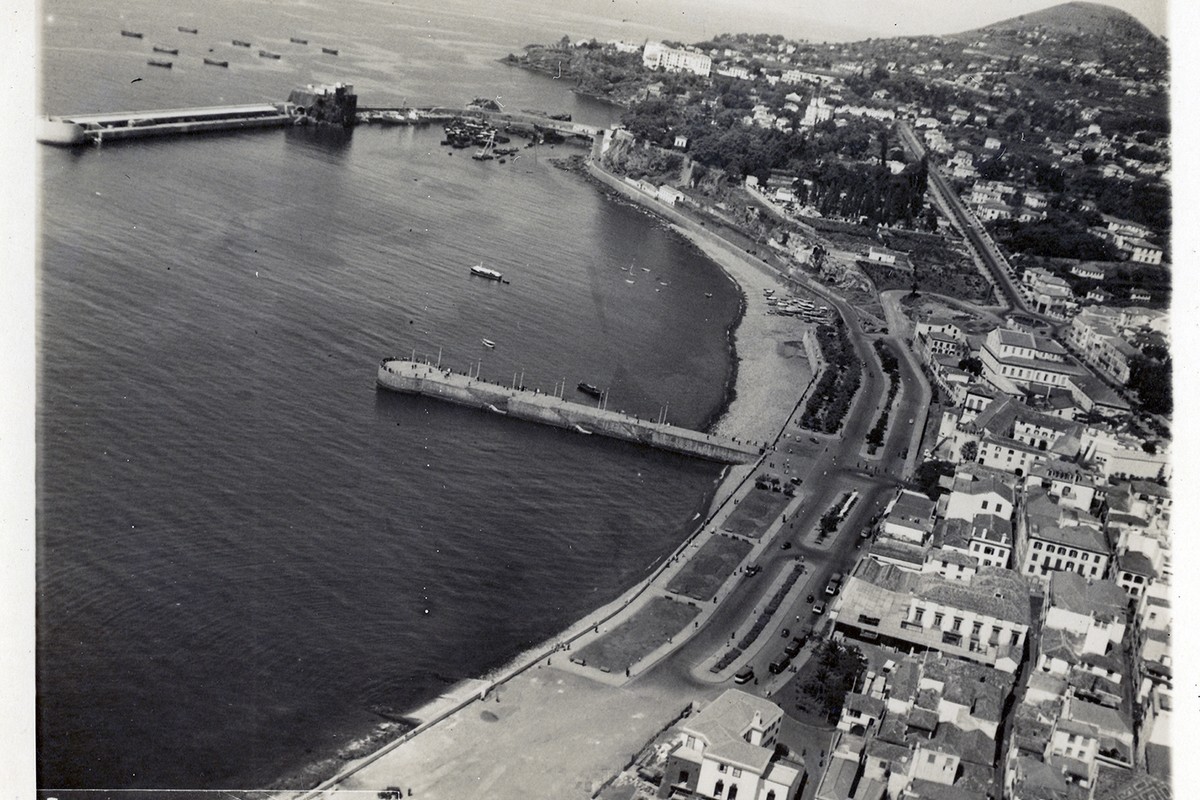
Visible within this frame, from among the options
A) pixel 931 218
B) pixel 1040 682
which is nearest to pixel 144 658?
pixel 1040 682

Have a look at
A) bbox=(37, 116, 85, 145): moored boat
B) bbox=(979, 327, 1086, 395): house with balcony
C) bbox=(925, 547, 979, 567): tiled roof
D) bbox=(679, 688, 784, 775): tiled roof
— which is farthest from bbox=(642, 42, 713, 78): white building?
bbox=(679, 688, 784, 775): tiled roof

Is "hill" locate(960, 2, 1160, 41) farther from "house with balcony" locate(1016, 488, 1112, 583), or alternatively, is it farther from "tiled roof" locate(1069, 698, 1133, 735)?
"tiled roof" locate(1069, 698, 1133, 735)

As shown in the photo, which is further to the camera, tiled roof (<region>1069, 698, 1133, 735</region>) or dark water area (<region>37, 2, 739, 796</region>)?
dark water area (<region>37, 2, 739, 796</region>)

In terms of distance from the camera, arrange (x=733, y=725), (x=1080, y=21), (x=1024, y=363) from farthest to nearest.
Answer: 1. (x=1024, y=363)
2. (x=1080, y=21)
3. (x=733, y=725)

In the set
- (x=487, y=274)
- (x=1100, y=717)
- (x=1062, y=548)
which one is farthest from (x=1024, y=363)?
(x=1100, y=717)

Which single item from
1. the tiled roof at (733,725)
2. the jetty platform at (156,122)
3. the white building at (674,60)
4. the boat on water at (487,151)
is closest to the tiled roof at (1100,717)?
the tiled roof at (733,725)

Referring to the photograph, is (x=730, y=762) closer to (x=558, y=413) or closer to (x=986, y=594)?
(x=986, y=594)

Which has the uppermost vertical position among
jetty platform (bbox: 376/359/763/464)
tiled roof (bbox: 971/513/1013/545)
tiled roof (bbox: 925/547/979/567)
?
tiled roof (bbox: 971/513/1013/545)

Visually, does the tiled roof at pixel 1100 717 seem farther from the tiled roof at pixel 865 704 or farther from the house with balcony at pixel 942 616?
the tiled roof at pixel 865 704
